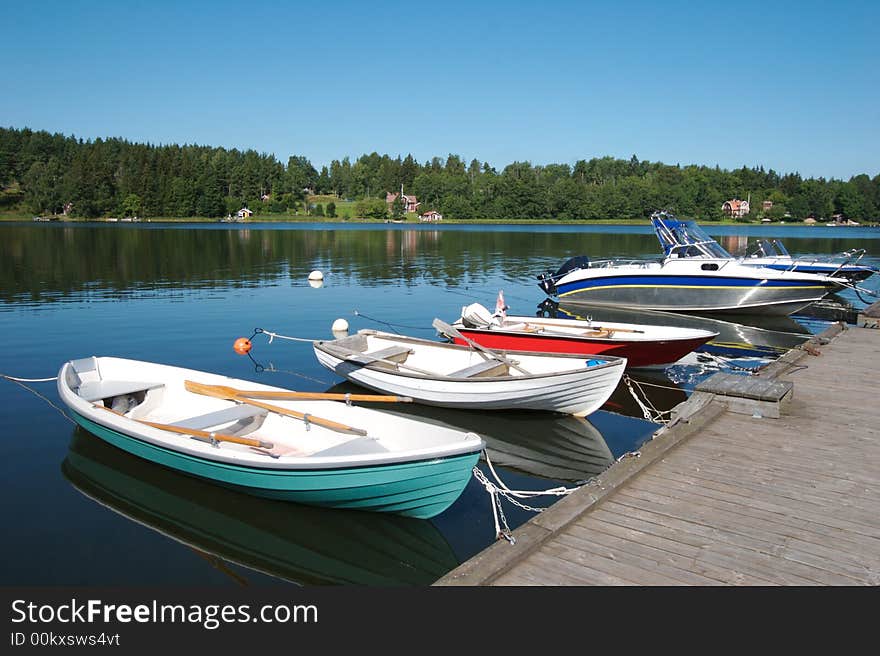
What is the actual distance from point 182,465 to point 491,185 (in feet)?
438

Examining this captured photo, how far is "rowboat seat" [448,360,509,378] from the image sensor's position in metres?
11.5

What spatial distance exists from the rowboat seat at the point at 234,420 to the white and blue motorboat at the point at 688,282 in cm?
1869

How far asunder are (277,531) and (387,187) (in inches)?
6101

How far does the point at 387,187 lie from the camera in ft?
518

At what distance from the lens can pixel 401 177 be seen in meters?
156

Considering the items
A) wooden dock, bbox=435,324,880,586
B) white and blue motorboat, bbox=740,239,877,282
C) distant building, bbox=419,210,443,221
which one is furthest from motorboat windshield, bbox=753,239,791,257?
distant building, bbox=419,210,443,221

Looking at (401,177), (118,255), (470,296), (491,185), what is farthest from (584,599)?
(401,177)

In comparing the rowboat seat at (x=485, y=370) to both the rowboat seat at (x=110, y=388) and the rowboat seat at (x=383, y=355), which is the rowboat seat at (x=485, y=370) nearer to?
the rowboat seat at (x=383, y=355)

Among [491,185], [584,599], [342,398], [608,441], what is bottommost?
[608,441]

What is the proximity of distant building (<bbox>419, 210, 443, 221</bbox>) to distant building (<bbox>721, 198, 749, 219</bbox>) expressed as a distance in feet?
199

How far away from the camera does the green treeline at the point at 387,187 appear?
4700 inches

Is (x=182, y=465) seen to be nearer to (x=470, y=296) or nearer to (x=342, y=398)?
(x=342, y=398)

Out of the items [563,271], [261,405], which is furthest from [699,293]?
[261,405]

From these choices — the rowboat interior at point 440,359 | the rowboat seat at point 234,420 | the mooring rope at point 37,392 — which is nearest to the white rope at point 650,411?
the rowboat interior at point 440,359
